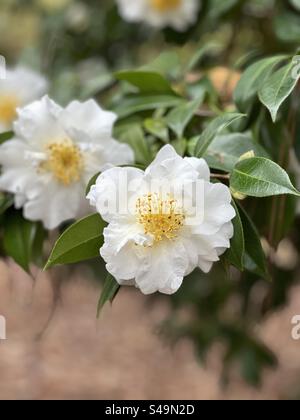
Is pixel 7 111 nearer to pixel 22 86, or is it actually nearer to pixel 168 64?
pixel 22 86

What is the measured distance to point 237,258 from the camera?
63cm

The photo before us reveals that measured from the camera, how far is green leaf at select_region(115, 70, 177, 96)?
2.76 feet

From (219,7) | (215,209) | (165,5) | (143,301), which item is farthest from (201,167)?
(143,301)

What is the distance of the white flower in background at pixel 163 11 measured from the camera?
118 centimetres

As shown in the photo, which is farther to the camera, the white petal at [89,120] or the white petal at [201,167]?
the white petal at [89,120]

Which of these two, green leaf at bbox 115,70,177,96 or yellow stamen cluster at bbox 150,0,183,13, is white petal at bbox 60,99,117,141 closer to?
green leaf at bbox 115,70,177,96

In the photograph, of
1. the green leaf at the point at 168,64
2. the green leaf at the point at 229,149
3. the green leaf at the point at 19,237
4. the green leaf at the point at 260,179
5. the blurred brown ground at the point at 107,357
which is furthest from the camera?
the blurred brown ground at the point at 107,357

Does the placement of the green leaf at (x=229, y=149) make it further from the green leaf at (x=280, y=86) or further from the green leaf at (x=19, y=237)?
the green leaf at (x=19, y=237)

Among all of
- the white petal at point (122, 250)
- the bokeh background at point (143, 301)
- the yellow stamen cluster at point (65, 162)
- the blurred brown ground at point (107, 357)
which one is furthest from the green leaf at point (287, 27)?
the blurred brown ground at point (107, 357)

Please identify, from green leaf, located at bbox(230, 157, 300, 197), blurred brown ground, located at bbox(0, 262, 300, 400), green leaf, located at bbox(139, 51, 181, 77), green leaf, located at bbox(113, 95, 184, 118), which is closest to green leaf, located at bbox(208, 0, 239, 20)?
green leaf, located at bbox(139, 51, 181, 77)

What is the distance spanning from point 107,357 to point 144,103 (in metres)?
1.92

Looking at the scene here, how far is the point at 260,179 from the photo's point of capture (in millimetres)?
611

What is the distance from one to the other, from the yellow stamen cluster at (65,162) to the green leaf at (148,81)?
0.38 ft

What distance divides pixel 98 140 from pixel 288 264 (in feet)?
2.81
